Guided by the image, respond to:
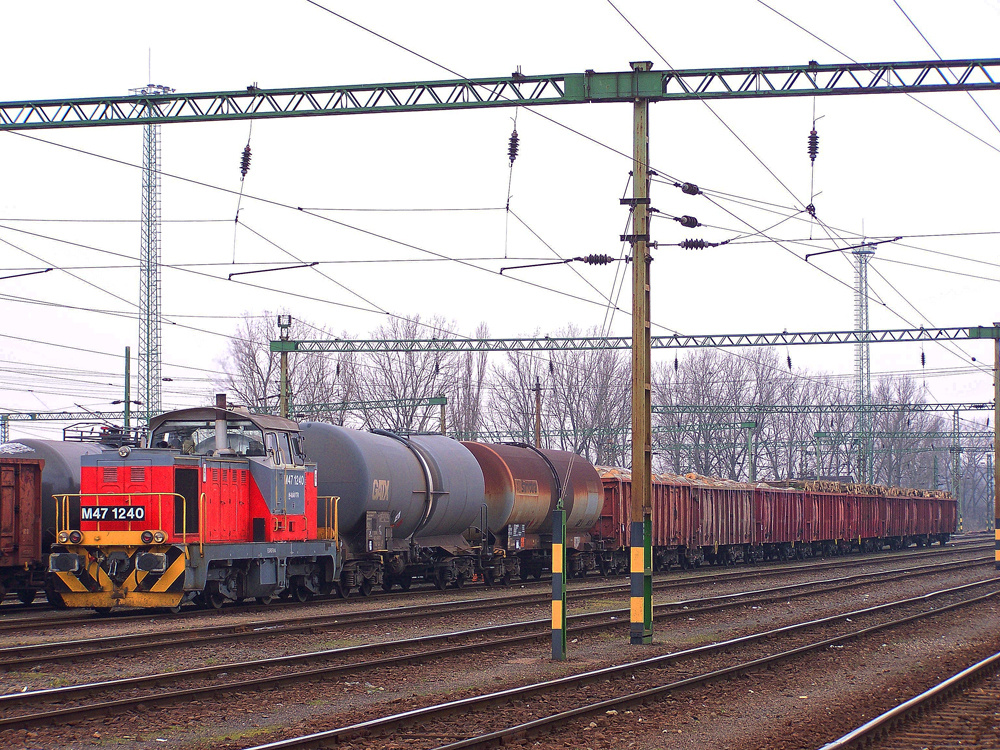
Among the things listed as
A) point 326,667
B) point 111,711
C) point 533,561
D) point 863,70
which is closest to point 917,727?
point 326,667

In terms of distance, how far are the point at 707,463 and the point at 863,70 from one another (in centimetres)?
6917

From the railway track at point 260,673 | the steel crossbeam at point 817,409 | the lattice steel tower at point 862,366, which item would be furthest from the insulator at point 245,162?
the lattice steel tower at point 862,366

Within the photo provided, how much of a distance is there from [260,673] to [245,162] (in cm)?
1105

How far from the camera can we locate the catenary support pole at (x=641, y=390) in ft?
50.8

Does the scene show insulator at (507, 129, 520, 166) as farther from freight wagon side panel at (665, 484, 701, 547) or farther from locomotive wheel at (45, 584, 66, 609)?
freight wagon side panel at (665, 484, 701, 547)

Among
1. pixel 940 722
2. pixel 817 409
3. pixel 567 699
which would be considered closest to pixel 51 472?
pixel 567 699

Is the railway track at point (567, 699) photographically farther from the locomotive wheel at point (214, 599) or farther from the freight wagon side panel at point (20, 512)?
the freight wagon side panel at point (20, 512)

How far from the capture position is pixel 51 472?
70.6ft

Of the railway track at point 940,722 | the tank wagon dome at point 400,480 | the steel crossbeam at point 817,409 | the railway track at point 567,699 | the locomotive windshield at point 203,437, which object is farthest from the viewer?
→ the steel crossbeam at point 817,409

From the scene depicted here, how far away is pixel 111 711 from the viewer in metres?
9.71

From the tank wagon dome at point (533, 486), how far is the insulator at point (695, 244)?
27.5 feet

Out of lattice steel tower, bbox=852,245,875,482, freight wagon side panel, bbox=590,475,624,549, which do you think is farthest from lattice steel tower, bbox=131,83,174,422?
lattice steel tower, bbox=852,245,875,482

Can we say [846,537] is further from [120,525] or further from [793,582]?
[120,525]

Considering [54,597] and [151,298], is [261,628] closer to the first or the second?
[54,597]
